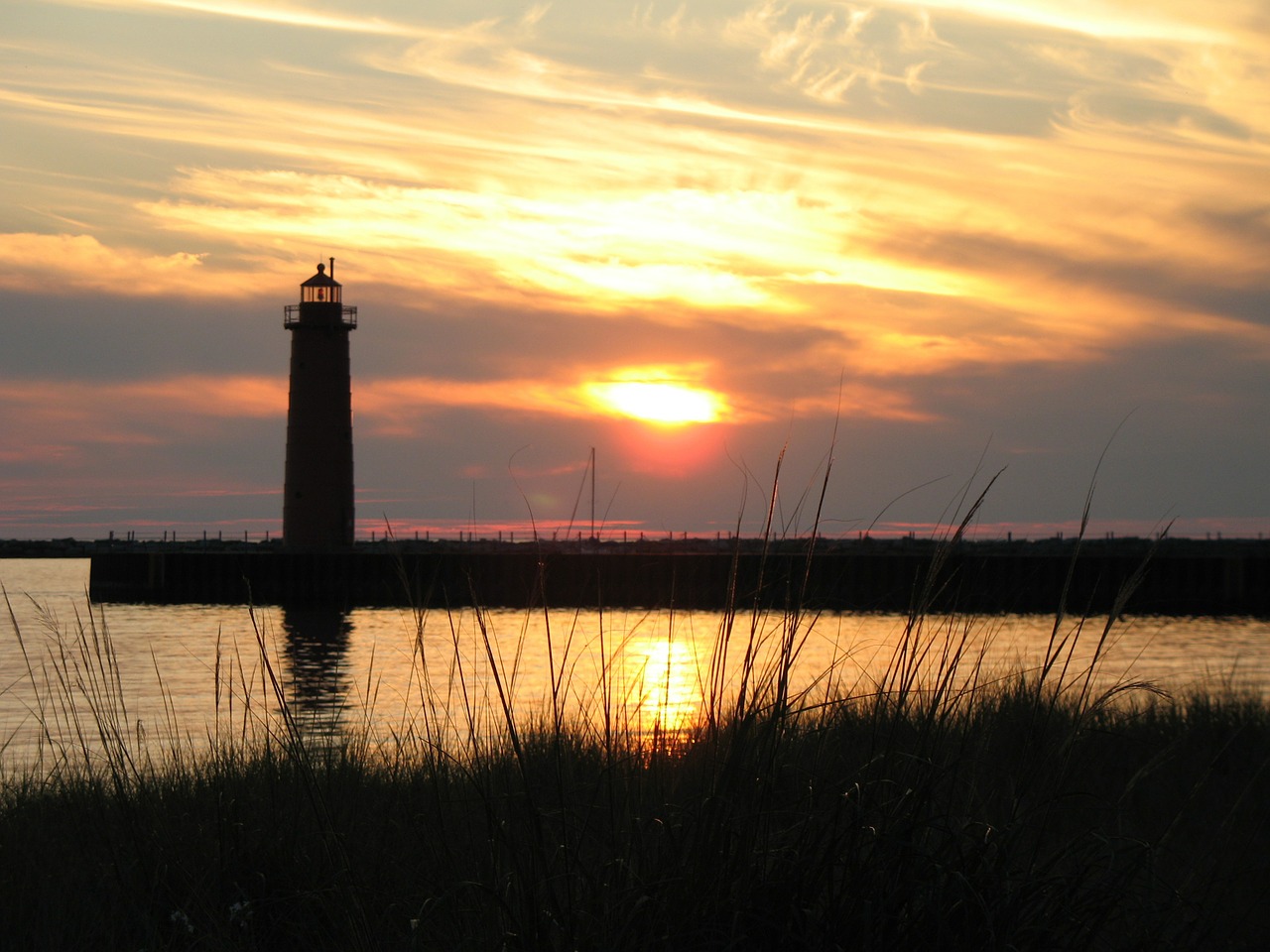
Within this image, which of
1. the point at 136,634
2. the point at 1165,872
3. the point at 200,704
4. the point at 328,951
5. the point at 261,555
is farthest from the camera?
the point at 261,555

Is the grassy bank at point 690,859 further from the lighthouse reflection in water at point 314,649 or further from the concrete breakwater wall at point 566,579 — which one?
the concrete breakwater wall at point 566,579

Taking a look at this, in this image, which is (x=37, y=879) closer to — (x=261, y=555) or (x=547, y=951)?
(x=547, y=951)

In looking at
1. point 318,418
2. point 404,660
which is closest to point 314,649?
point 404,660

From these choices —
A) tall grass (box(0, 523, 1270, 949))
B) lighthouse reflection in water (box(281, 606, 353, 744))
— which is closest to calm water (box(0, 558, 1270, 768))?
lighthouse reflection in water (box(281, 606, 353, 744))

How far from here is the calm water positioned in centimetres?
955

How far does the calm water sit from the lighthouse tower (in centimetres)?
350

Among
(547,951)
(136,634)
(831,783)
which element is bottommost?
(136,634)

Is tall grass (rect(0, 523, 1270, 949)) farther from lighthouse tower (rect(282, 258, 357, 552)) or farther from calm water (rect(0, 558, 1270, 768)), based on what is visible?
lighthouse tower (rect(282, 258, 357, 552))

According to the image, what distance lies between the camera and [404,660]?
23.0 metres

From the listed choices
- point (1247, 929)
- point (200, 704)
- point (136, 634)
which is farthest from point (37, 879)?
point (136, 634)

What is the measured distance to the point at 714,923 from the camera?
262 cm

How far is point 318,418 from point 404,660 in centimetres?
1767

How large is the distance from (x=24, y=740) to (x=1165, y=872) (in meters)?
11.3

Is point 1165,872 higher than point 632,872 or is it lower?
lower
